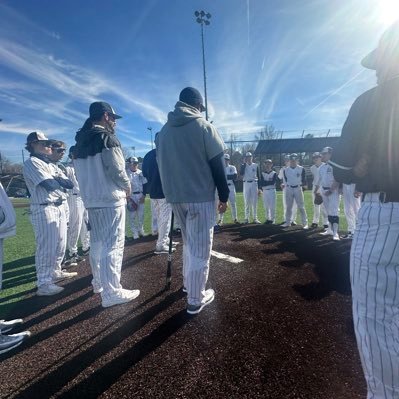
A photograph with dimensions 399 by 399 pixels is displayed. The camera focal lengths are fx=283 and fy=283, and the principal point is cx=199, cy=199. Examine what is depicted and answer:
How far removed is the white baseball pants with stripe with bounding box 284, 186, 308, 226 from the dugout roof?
3484 centimetres

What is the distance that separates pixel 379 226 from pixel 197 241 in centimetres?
201

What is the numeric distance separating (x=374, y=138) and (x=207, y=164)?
1.84 meters

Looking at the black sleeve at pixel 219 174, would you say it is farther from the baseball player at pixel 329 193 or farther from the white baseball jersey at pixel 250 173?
the white baseball jersey at pixel 250 173

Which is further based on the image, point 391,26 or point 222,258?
point 222,258

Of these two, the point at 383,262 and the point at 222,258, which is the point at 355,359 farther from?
the point at 222,258

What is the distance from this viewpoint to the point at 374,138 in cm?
164

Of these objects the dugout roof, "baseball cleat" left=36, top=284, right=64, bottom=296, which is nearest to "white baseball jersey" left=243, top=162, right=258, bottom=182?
"baseball cleat" left=36, top=284, right=64, bottom=296

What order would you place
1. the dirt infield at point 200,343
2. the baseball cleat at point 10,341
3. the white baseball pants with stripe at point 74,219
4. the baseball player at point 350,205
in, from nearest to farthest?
the dirt infield at point 200,343 → the baseball cleat at point 10,341 → the white baseball pants with stripe at point 74,219 → the baseball player at point 350,205

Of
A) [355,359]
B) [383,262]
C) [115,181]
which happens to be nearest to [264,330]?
[355,359]

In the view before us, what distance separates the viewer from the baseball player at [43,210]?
4270 mm

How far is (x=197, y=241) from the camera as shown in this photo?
10.8 feet

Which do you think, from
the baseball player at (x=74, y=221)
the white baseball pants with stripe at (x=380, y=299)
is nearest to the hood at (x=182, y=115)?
the white baseball pants with stripe at (x=380, y=299)

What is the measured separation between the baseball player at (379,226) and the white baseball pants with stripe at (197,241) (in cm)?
180

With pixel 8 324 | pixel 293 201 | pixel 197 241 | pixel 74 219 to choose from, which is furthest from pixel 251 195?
pixel 8 324
